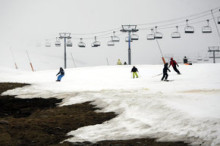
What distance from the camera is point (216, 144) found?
25.1ft

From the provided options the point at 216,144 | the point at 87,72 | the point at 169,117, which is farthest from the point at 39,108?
the point at 87,72

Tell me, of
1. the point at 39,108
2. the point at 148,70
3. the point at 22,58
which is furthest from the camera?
the point at 22,58

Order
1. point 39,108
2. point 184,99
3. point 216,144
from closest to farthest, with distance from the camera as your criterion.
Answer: point 216,144 < point 184,99 < point 39,108

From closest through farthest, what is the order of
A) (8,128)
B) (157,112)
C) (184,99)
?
1. (8,128)
2. (157,112)
3. (184,99)

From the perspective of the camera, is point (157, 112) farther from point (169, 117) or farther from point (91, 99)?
point (91, 99)

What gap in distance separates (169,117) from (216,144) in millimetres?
3251

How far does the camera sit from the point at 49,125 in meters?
11.1

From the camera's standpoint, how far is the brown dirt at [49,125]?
8875 mm

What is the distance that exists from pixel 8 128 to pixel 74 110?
4.30 m

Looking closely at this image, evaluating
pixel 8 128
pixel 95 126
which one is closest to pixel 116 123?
pixel 95 126

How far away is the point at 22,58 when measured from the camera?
131m

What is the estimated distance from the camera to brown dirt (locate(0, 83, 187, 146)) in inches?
→ 349

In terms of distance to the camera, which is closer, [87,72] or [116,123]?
[116,123]

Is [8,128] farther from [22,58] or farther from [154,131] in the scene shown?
[22,58]
